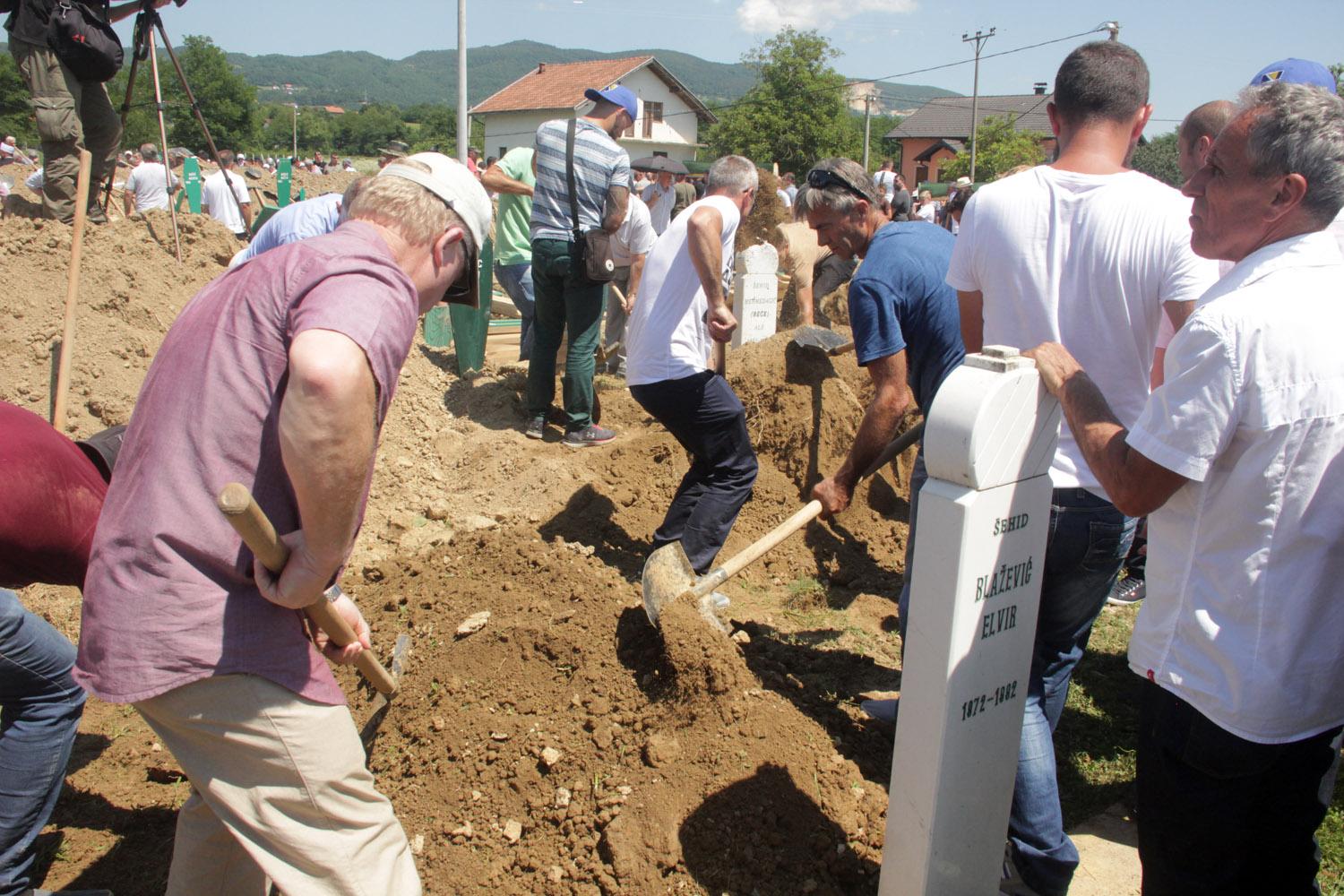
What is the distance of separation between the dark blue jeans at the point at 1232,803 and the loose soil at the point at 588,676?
0.99 meters

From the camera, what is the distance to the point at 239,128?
67812 millimetres

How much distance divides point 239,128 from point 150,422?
253 feet

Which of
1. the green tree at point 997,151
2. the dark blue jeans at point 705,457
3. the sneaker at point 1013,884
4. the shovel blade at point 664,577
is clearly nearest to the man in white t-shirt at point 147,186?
the dark blue jeans at point 705,457

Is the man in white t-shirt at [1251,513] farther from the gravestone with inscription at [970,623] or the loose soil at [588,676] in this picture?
the loose soil at [588,676]

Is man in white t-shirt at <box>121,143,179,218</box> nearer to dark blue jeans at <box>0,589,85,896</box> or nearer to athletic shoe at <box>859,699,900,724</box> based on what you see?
dark blue jeans at <box>0,589,85,896</box>

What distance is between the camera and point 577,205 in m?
5.90

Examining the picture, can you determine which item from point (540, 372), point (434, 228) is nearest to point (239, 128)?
point (540, 372)

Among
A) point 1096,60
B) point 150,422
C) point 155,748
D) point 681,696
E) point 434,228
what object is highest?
point 1096,60

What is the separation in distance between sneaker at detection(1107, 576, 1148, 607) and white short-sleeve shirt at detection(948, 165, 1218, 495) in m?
2.72

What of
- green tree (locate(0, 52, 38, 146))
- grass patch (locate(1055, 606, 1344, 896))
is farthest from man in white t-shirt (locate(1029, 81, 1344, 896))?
green tree (locate(0, 52, 38, 146))

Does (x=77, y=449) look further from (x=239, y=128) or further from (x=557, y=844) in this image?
(x=239, y=128)

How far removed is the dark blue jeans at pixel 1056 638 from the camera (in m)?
2.32

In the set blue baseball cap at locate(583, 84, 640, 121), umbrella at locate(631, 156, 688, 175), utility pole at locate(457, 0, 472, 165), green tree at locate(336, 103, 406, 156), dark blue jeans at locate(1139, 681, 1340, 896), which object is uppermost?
green tree at locate(336, 103, 406, 156)

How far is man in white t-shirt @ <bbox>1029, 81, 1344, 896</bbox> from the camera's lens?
156 cm
